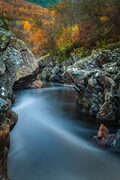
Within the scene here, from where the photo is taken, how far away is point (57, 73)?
137ft

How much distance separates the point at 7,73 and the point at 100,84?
18.4 feet

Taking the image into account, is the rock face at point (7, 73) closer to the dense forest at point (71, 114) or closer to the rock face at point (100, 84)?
the dense forest at point (71, 114)

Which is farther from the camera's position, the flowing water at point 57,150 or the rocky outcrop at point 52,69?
the rocky outcrop at point 52,69

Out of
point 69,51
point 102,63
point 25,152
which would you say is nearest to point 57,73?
point 69,51

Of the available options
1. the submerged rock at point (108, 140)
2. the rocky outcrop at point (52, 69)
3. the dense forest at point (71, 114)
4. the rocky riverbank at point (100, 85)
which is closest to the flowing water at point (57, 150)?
the dense forest at point (71, 114)

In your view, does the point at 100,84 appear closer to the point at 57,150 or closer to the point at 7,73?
the point at 7,73

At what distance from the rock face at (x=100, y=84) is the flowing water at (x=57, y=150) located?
102 centimetres

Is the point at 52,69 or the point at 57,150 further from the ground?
the point at 57,150

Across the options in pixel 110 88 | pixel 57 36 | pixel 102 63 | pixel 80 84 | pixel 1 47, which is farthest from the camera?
pixel 57 36

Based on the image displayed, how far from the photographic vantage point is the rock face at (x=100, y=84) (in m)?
16.0

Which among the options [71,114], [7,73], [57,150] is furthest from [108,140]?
[7,73]

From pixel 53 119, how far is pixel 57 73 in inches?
964

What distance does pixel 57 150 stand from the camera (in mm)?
11898

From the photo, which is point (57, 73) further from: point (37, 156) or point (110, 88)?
point (37, 156)
